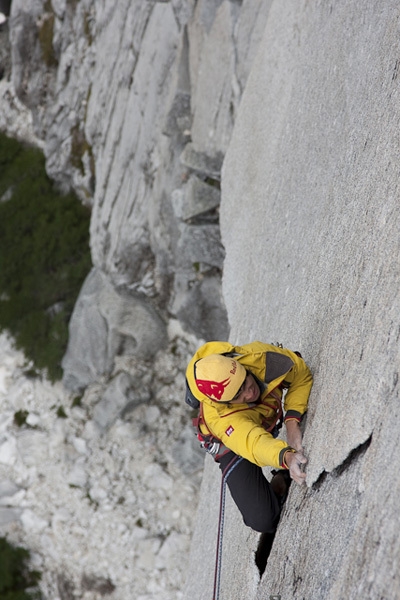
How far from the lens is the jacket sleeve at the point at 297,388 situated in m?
5.03

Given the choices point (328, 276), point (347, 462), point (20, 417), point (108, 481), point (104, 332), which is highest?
point (328, 276)

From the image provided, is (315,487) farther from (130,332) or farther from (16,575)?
(16,575)

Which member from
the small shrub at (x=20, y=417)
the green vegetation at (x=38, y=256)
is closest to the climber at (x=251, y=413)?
the green vegetation at (x=38, y=256)

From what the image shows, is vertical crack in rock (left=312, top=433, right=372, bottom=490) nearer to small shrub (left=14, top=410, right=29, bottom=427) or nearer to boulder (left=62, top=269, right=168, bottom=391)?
boulder (left=62, top=269, right=168, bottom=391)

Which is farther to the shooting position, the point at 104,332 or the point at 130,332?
the point at 104,332

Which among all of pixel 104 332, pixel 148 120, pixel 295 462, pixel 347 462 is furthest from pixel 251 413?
pixel 104 332

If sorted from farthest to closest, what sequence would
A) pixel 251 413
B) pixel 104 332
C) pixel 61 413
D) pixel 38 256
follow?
pixel 38 256 < pixel 61 413 < pixel 104 332 < pixel 251 413

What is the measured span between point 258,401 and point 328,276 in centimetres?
135

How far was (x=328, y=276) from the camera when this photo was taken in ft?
17.7

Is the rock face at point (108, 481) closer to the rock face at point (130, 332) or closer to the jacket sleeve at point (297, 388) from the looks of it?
the rock face at point (130, 332)

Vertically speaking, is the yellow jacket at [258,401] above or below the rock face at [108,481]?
above

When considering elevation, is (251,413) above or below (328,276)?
below

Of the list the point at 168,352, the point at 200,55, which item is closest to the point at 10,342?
the point at 168,352

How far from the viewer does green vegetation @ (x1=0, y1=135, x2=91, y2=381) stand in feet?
58.4
